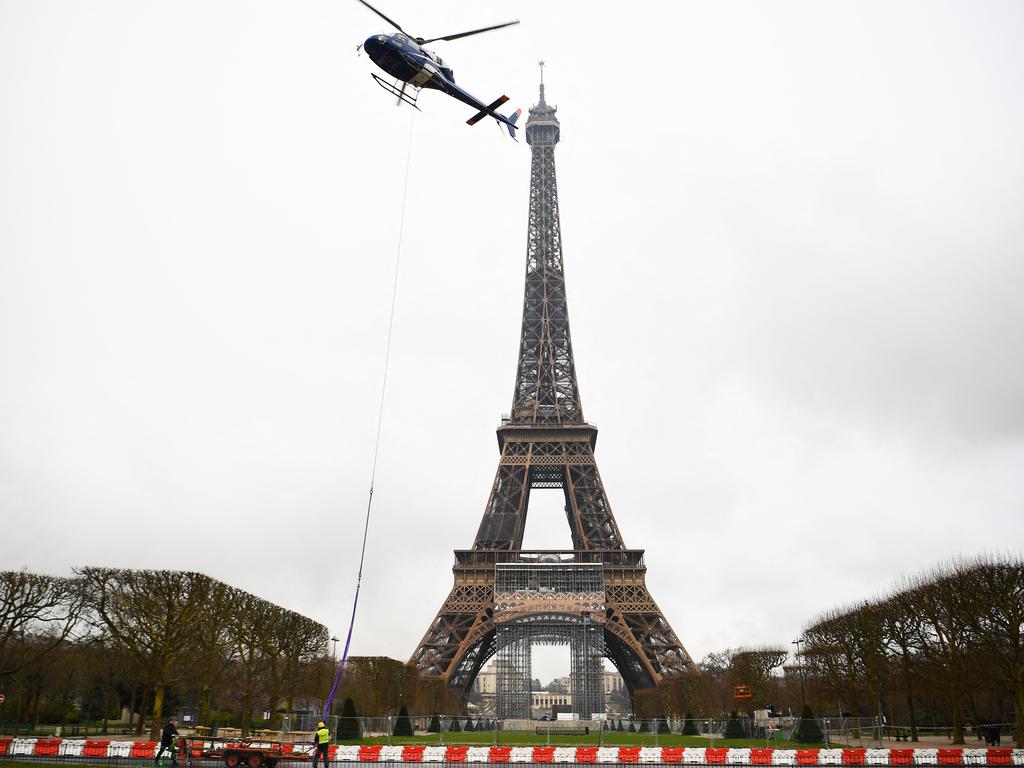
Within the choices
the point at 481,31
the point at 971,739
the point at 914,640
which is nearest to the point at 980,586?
the point at 914,640

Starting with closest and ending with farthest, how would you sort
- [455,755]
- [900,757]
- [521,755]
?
[900,757] → [455,755] → [521,755]

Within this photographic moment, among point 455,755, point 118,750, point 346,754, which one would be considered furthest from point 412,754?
point 118,750

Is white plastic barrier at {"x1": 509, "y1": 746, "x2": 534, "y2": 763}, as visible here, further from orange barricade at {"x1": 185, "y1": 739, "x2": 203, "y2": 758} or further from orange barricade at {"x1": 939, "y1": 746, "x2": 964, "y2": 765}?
orange barricade at {"x1": 939, "y1": 746, "x2": 964, "y2": 765}

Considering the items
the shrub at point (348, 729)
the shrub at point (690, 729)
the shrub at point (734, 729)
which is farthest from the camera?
the shrub at point (690, 729)

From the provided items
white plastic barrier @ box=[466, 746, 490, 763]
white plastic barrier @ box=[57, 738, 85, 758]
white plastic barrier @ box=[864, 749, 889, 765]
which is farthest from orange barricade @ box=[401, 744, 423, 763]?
white plastic barrier @ box=[864, 749, 889, 765]

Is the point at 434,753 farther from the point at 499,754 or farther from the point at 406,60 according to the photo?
the point at 406,60

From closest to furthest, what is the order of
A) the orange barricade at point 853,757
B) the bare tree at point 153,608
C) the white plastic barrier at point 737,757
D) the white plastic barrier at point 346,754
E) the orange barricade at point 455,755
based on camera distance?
the orange barricade at point 853,757
the white plastic barrier at point 737,757
the white plastic barrier at point 346,754
the orange barricade at point 455,755
the bare tree at point 153,608

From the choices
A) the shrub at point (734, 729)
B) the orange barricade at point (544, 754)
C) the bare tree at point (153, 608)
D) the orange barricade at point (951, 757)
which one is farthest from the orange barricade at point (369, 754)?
the shrub at point (734, 729)

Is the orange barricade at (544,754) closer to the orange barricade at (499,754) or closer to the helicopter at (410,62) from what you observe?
the orange barricade at (499,754)

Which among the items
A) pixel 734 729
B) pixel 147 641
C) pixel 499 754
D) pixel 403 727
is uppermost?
pixel 147 641
